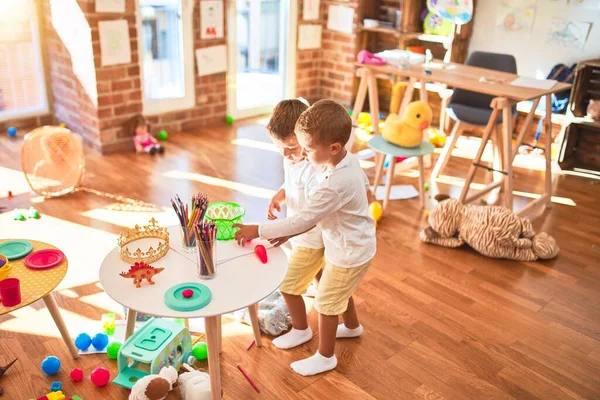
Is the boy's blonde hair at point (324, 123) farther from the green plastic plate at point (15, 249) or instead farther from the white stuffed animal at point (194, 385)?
the green plastic plate at point (15, 249)

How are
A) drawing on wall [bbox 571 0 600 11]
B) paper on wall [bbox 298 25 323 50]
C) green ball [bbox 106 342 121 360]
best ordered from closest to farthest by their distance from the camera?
green ball [bbox 106 342 121 360]
drawing on wall [bbox 571 0 600 11]
paper on wall [bbox 298 25 323 50]

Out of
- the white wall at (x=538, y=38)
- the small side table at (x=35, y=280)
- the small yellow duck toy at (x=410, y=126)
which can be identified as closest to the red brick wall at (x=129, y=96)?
the small yellow duck toy at (x=410, y=126)

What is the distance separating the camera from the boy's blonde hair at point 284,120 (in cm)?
173

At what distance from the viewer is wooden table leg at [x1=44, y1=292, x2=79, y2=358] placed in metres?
1.84

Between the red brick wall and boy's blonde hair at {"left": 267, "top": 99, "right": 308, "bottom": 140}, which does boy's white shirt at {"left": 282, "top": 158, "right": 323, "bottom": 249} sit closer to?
boy's blonde hair at {"left": 267, "top": 99, "right": 308, "bottom": 140}

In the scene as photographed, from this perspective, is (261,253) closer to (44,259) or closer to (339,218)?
(339,218)

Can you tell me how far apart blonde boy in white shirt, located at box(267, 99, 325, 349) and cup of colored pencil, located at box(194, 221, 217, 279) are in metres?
0.38

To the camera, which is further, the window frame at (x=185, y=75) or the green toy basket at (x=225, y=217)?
the window frame at (x=185, y=75)

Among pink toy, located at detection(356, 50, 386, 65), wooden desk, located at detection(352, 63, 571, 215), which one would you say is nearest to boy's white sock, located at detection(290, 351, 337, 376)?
wooden desk, located at detection(352, 63, 571, 215)

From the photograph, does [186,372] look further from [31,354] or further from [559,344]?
[559,344]

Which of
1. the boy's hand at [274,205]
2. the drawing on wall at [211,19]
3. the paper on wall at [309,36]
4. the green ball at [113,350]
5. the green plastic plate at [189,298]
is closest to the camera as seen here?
the green plastic plate at [189,298]

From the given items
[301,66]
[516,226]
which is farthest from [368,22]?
[516,226]

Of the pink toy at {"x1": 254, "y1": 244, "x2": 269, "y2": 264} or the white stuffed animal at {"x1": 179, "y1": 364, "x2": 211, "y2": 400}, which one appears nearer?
the pink toy at {"x1": 254, "y1": 244, "x2": 269, "y2": 264}

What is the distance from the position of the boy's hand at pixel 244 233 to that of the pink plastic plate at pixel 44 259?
1.87 ft
